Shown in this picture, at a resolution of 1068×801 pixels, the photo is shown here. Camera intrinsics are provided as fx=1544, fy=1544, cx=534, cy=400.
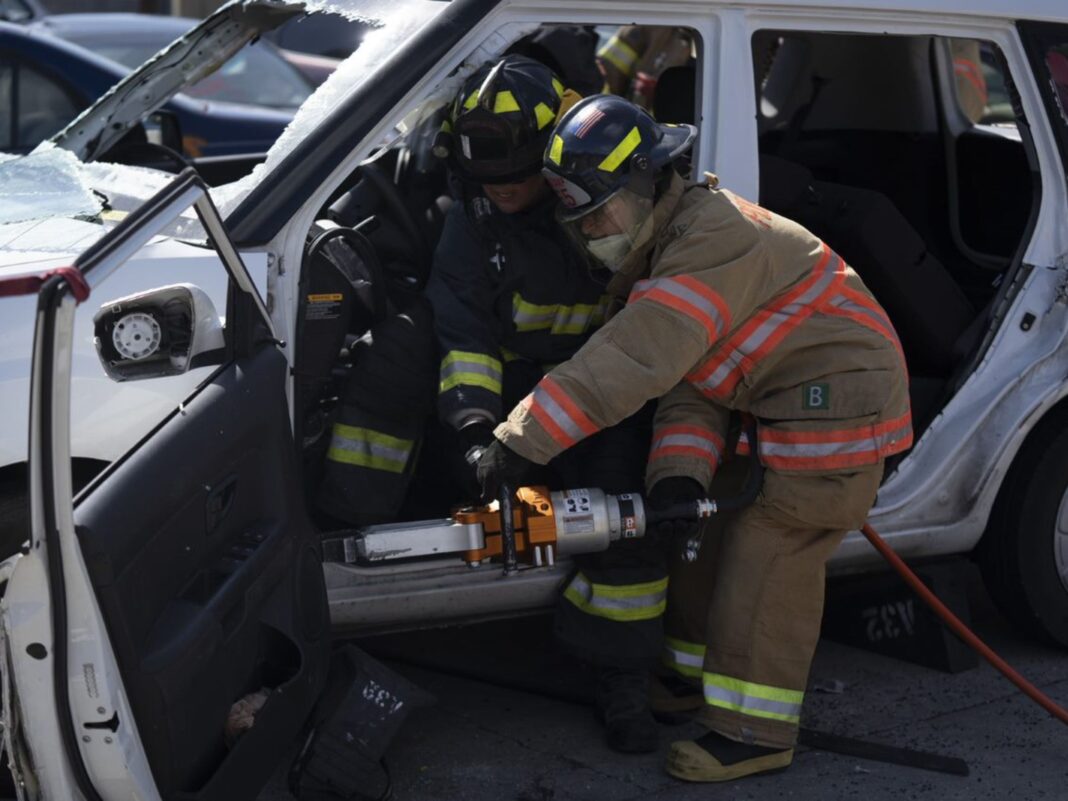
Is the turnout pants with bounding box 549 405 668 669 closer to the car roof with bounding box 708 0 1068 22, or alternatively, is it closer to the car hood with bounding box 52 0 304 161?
the car roof with bounding box 708 0 1068 22

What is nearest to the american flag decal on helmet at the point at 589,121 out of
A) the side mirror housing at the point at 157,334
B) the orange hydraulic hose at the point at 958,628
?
the side mirror housing at the point at 157,334

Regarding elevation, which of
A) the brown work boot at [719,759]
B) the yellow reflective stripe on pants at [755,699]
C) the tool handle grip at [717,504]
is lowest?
the brown work boot at [719,759]

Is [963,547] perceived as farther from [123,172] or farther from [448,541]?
[123,172]

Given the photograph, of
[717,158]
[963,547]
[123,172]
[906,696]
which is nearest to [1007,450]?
[963,547]

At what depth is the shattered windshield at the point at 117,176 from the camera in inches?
136

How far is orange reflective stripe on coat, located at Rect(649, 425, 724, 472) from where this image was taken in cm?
361

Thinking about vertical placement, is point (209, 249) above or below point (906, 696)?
above

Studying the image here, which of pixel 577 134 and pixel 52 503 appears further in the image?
pixel 577 134

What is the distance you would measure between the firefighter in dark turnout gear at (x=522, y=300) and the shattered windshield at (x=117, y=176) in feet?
0.77

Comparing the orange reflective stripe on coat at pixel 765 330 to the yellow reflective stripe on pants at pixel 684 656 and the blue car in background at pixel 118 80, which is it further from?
the blue car in background at pixel 118 80

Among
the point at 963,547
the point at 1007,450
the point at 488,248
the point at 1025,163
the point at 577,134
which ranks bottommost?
the point at 963,547

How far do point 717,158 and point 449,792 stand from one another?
165cm

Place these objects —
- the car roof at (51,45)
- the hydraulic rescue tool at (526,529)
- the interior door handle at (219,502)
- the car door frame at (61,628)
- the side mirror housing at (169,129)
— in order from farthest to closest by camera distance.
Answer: the car roof at (51,45)
the side mirror housing at (169,129)
the hydraulic rescue tool at (526,529)
the interior door handle at (219,502)
the car door frame at (61,628)

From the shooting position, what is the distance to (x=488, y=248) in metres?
3.71
